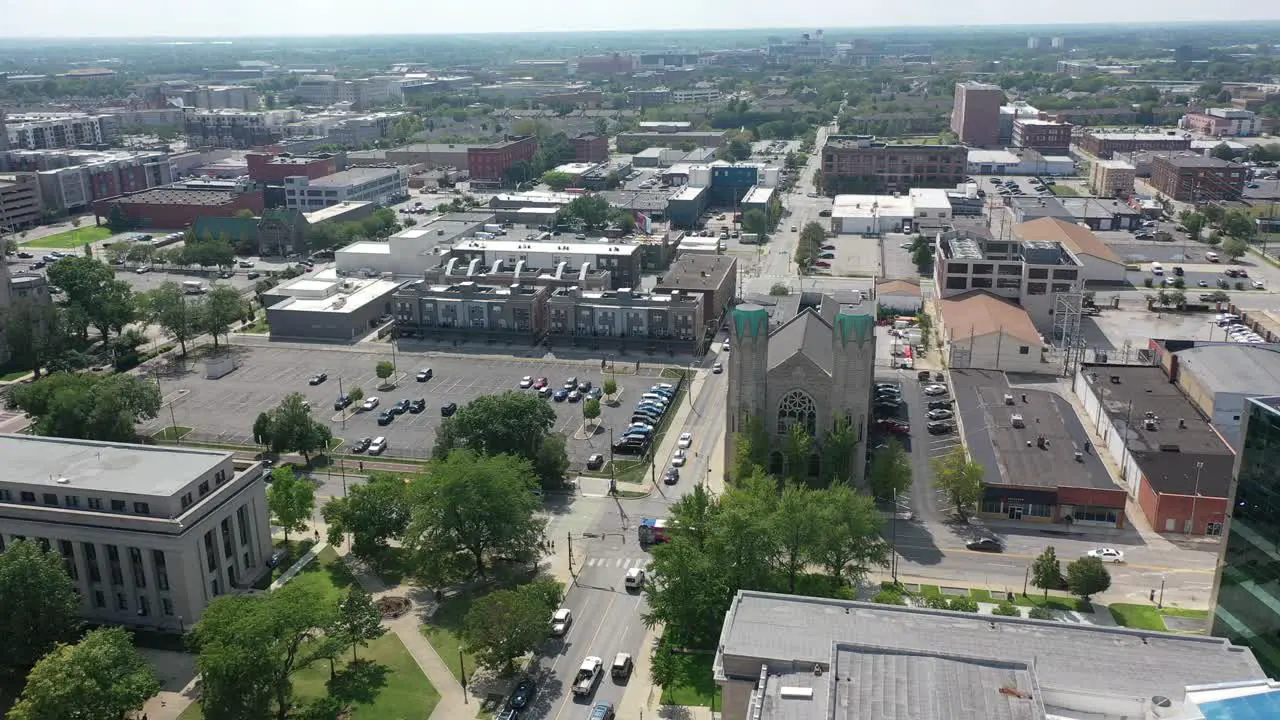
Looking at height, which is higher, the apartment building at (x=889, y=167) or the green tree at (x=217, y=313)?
the apartment building at (x=889, y=167)

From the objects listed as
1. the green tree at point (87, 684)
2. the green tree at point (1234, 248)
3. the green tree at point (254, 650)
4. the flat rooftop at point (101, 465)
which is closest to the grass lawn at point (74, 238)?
the flat rooftop at point (101, 465)

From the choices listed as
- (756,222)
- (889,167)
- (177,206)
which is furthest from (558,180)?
(177,206)

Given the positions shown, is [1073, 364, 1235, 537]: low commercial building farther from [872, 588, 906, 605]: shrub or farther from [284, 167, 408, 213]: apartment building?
[284, 167, 408, 213]: apartment building

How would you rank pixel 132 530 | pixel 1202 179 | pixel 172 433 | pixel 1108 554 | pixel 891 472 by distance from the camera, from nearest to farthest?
pixel 132 530 → pixel 1108 554 → pixel 891 472 → pixel 172 433 → pixel 1202 179

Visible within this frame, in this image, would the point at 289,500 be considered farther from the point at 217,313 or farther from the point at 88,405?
the point at 217,313

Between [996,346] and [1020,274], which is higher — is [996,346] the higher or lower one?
the lower one

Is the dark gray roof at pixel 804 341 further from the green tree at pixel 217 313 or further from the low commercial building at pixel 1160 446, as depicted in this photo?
the green tree at pixel 217 313

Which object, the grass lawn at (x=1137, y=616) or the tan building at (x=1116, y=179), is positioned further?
the tan building at (x=1116, y=179)

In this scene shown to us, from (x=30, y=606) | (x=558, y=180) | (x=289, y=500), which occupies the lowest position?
(x=289, y=500)
